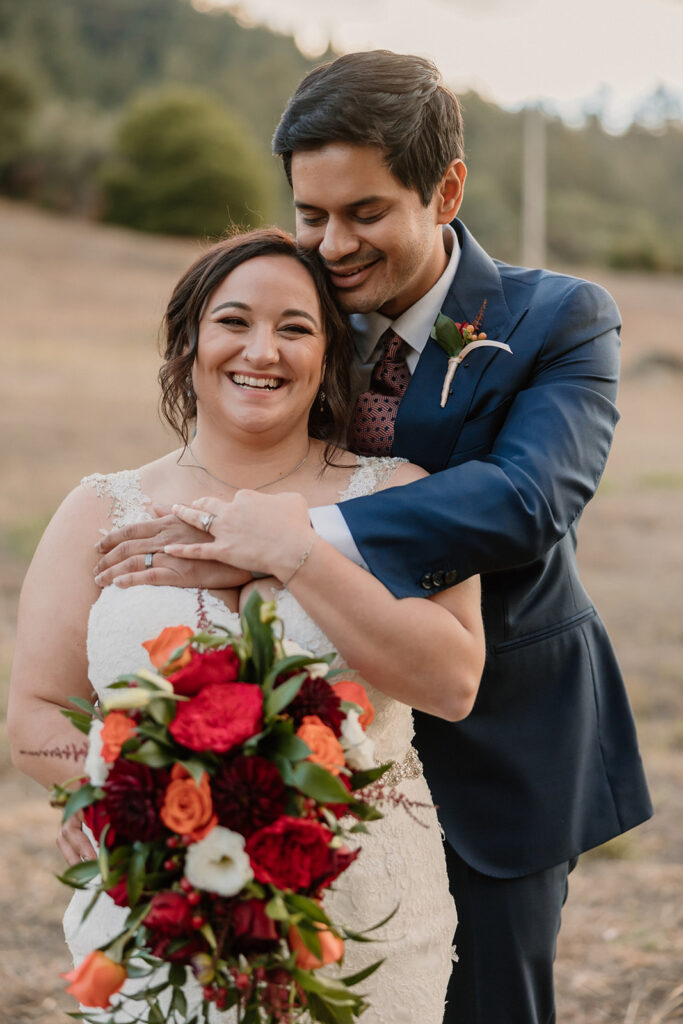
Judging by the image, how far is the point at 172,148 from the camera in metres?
29.8

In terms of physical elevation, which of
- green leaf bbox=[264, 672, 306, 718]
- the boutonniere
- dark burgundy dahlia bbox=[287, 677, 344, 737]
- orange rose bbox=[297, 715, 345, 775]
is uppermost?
the boutonniere

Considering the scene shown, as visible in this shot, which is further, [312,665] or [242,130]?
[242,130]

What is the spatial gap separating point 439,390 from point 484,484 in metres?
0.41

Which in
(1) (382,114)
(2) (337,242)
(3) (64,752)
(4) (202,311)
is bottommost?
(3) (64,752)

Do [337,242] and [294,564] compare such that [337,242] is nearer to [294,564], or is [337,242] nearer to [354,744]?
[294,564]

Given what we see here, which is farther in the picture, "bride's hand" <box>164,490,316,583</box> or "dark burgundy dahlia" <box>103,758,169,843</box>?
"bride's hand" <box>164,490,316,583</box>

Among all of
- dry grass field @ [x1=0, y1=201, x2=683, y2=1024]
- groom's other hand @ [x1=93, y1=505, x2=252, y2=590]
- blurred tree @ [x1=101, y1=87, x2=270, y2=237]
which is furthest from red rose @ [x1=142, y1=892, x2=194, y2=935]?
blurred tree @ [x1=101, y1=87, x2=270, y2=237]

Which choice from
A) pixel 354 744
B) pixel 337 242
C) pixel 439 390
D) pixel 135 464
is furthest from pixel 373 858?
pixel 135 464

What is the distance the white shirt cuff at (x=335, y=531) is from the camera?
2369mm

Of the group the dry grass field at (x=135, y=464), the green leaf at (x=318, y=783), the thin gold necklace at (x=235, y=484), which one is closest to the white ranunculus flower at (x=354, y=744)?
the green leaf at (x=318, y=783)

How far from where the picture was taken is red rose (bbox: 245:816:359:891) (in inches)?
67.0

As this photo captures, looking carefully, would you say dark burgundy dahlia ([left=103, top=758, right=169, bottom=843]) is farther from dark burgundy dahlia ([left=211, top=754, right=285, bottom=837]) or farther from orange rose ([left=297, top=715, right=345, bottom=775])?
orange rose ([left=297, top=715, right=345, bottom=775])

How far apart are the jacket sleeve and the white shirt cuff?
19 millimetres

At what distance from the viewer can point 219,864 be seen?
1.70 m
